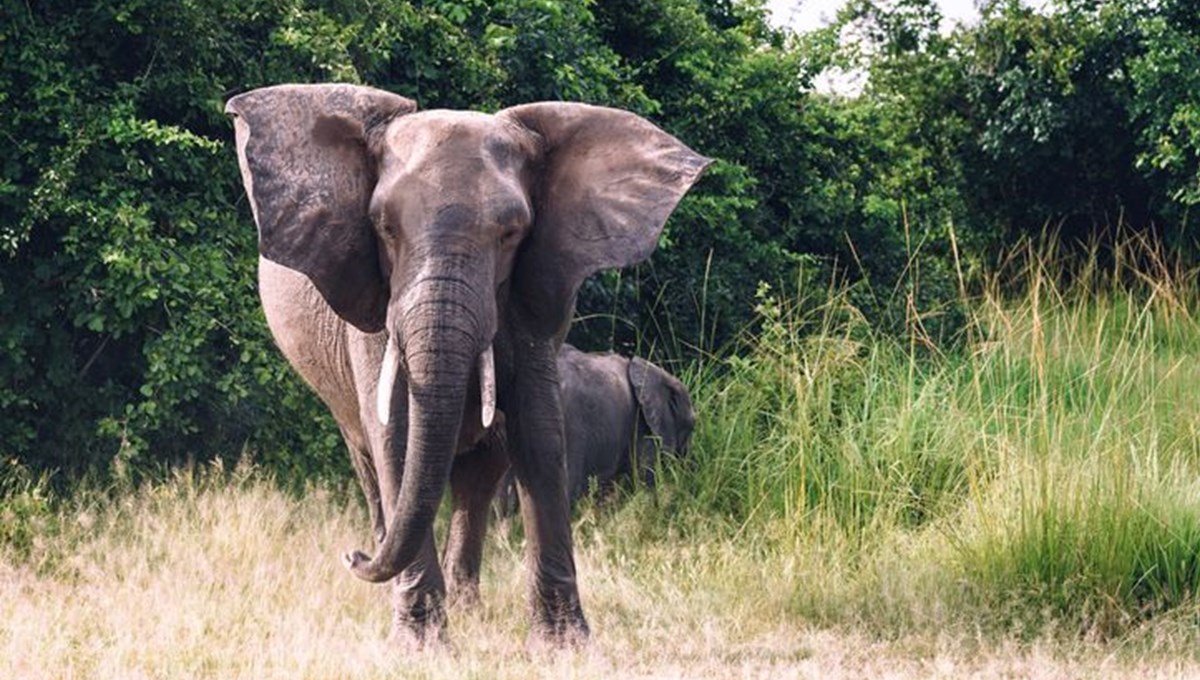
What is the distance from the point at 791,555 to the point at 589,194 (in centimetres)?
250

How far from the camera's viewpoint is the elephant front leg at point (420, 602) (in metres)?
7.06

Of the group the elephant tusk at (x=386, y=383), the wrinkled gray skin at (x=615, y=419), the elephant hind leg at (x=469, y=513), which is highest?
the elephant tusk at (x=386, y=383)

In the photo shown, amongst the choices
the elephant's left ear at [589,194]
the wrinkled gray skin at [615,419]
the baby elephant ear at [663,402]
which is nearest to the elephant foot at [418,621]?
the elephant's left ear at [589,194]

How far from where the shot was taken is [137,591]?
313 inches

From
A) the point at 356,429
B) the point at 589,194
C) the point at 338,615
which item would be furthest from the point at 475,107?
the point at 589,194

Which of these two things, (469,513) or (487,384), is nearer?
(487,384)

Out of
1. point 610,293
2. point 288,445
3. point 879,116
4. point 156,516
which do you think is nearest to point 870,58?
point 879,116

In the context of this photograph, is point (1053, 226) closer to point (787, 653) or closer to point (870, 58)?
point (870, 58)

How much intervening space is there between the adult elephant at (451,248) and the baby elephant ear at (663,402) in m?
3.64

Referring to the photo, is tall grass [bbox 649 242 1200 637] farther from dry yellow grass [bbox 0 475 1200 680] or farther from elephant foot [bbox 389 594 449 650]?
elephant foot [bbox 389 594 449 650]

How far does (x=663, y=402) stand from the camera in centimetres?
1094

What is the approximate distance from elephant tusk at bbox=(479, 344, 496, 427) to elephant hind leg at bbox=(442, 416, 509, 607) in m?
1.30

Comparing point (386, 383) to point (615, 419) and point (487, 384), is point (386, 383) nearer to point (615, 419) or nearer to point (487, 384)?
point (487, 384)

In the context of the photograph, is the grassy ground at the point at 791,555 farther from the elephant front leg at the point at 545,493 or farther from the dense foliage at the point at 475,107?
the dense foliage at the point at 475,107
